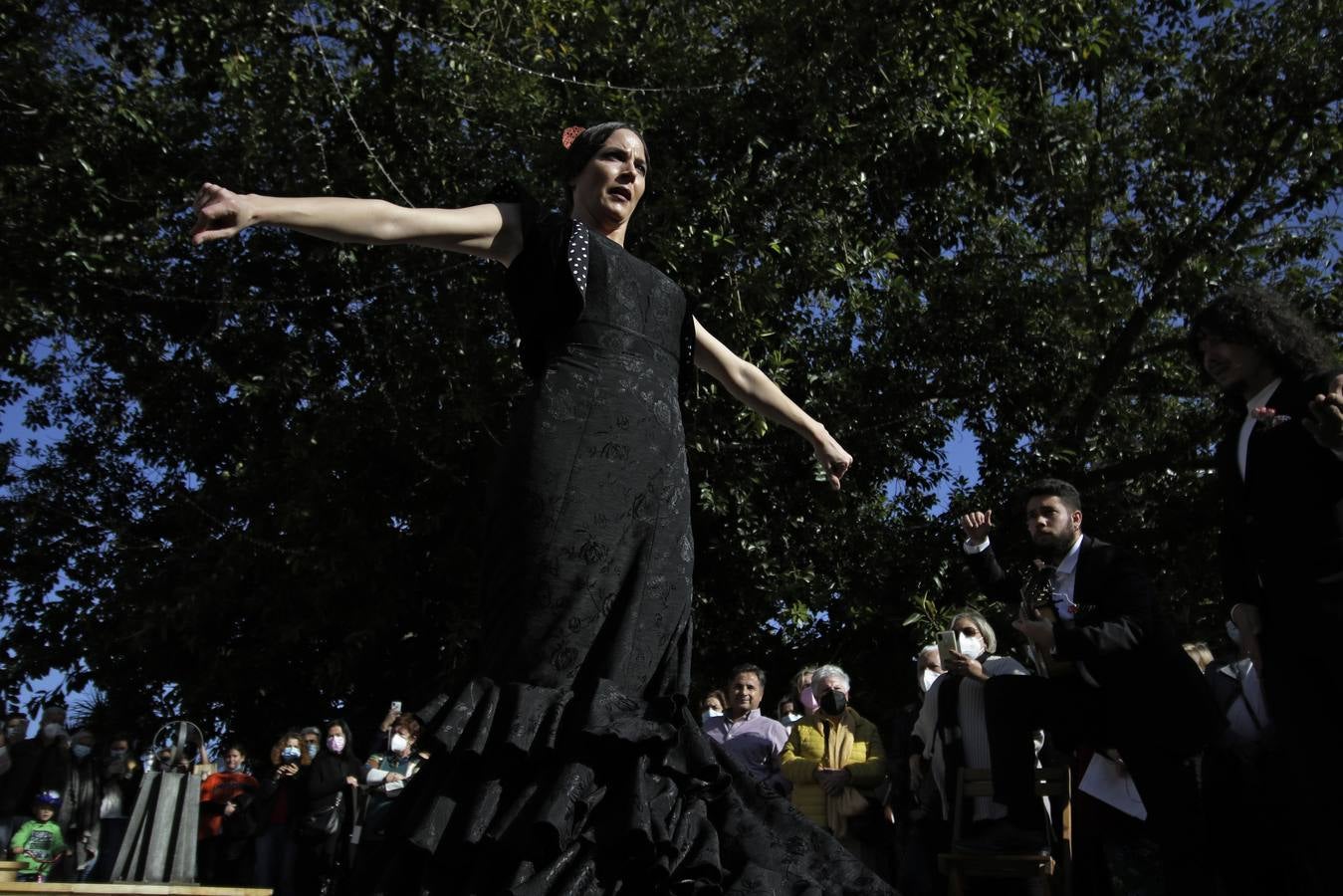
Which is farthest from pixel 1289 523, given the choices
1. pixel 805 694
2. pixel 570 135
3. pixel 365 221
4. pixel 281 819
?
pixel 281 819

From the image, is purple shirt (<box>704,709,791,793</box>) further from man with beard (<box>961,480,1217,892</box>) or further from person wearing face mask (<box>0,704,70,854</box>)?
person wearing face mask (<box>0,704,70,854</box>)

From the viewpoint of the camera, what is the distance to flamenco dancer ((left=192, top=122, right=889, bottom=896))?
2.42 meters

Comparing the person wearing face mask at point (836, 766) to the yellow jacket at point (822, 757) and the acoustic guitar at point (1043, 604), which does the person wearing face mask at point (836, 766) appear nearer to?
the yellow jacket at point (822, 757)

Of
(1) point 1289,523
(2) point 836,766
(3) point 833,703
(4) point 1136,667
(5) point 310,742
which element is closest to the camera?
(1) point 1289,523

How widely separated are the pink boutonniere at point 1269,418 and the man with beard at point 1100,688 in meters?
1.23

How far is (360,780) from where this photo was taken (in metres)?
10.3

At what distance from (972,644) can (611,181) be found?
14.4ft

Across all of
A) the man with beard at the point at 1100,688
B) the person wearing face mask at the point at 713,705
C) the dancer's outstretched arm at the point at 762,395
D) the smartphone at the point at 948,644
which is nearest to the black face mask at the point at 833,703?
the smartphone at the point at 948,644

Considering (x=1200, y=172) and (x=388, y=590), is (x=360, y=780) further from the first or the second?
(x=1200, y=172)

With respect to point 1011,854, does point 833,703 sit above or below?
above

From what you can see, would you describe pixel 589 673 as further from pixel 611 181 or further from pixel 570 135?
pixel 570 135

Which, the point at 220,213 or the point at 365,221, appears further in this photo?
the point at 365,221

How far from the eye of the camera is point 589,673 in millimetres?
2650

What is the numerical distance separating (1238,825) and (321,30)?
9.66m
